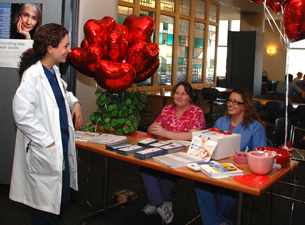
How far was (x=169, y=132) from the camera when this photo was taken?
307 centimetres

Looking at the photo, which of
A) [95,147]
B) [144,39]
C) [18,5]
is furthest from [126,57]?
[18,5]

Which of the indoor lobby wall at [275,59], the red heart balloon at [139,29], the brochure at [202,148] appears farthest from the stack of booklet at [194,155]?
the indoor lobby wall at [275,59]

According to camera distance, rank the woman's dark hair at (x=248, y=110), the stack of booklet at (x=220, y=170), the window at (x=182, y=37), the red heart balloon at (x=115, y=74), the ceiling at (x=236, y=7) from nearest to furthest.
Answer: the stack of booklet at (x=220, y=170) < the woman's dark hair at (x=248, y=110) < the red heart balloon at (x=115, y=74) < the window at (x=182, y=37) < the ceiling at (x=236, y=7)

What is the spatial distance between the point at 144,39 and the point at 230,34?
927 centimetres

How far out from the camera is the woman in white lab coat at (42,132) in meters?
2.11

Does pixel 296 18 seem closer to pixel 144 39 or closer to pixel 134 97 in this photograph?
pixel 144 39

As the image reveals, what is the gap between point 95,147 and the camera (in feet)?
9.03

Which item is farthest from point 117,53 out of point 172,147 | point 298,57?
point 298,57

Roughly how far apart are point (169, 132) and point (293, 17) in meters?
1.36

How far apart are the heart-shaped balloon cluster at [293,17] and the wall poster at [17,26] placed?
2290 mm

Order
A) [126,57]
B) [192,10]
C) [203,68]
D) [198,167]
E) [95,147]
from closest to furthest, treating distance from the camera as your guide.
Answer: [198,167]
[95,147]
[126,57]
[192,10]
[203,68]

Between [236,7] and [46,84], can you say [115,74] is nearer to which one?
[46,84]

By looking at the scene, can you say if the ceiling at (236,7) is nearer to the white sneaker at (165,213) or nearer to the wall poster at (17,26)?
the wall poster at (17,26)

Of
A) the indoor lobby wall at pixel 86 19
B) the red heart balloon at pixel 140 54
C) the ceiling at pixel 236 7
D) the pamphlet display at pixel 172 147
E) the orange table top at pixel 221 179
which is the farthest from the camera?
the ceiling at pixel 236 7
